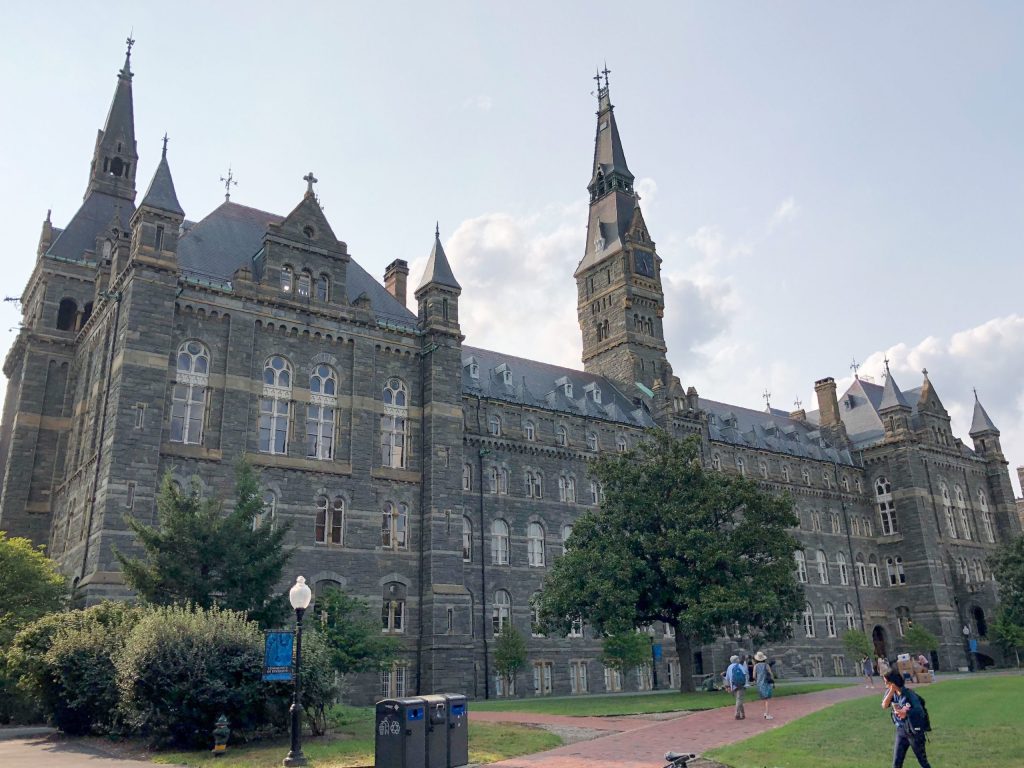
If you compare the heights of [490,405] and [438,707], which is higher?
[490,405]

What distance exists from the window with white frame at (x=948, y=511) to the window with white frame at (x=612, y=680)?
3749 centimetres

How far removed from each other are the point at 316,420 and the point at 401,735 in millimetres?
24451

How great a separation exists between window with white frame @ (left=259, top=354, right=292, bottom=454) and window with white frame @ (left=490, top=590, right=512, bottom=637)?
16575 millimetres

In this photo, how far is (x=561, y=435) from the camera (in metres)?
56.0

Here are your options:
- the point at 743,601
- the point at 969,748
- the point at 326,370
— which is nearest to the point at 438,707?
the point at 969,748

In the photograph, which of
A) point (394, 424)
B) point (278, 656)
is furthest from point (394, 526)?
point (278, 656)

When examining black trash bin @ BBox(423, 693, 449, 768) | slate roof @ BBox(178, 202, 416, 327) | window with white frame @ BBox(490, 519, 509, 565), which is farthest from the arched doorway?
black trash bin @ BBox(423, 693, 449, 768)

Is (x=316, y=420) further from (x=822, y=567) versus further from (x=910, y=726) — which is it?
(x=822, y=567)

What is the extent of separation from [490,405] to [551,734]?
31175 millimetres

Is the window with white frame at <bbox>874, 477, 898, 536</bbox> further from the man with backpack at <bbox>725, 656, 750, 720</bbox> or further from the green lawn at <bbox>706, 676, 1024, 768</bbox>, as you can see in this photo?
the man with backpack at <bbox>725, 656, 750, 720</bbox>

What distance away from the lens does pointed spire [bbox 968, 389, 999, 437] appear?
81.6m

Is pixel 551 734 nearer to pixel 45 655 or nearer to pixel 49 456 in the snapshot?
pixel 45 655

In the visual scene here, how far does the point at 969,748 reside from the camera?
677 inches

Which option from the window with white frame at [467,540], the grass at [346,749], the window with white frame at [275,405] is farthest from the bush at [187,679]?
the window with white frame at [467,540]
